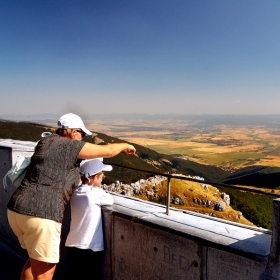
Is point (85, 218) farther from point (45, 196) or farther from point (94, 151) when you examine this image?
point (94, 151)

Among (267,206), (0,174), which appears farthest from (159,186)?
(0,174)

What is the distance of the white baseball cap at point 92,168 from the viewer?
3.33 m

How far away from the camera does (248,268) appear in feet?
8.05

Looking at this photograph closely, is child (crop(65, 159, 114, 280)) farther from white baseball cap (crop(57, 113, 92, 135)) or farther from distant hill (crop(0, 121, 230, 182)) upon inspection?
distant hill (crop(0, 121, 230, 182))

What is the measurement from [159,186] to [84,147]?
62053mm

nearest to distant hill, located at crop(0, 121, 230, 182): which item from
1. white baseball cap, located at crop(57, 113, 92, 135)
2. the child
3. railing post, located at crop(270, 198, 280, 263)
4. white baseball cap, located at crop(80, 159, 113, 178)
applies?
the child

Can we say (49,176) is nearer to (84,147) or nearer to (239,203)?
(84,147)

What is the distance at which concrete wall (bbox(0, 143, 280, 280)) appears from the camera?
246 cm

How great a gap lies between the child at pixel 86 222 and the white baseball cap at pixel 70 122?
0.52 meters

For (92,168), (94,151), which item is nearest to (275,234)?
(94,151)

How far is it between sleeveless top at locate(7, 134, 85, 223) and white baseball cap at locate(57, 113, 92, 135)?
0.20 meters

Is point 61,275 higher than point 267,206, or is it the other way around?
point 61,275

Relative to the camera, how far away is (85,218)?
11.2 feet

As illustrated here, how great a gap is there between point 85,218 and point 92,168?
1.86 feet
